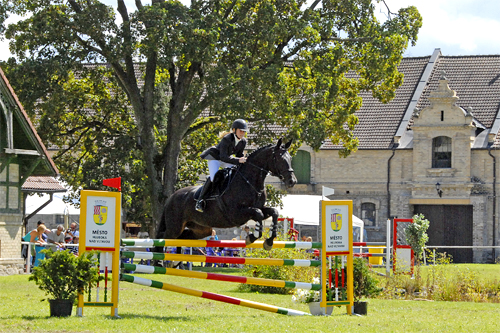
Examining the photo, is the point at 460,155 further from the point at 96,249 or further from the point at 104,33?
the point at 96,249

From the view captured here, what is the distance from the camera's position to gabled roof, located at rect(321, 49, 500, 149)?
42.2 m

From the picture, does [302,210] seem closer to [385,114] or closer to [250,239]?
[385,114]

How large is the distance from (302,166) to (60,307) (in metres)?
33.7

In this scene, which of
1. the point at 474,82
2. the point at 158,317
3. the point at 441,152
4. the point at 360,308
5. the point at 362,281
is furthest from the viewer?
the point at 474,82

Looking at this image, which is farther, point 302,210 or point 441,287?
point 302,210

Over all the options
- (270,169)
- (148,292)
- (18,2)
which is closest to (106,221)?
(270,169)

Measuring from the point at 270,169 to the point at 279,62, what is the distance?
52.8 ft

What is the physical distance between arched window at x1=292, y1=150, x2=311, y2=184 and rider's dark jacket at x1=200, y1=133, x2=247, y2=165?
31286mm

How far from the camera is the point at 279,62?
27172 mm

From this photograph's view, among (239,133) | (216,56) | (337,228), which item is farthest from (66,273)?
(216,56)

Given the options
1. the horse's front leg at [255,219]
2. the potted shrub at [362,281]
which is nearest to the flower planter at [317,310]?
the horse's front leg at [255,219]

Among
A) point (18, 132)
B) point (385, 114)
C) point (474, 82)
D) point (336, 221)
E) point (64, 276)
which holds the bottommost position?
point (64, 276)

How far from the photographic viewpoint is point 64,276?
1041 cm

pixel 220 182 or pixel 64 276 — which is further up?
pixel 220 182
